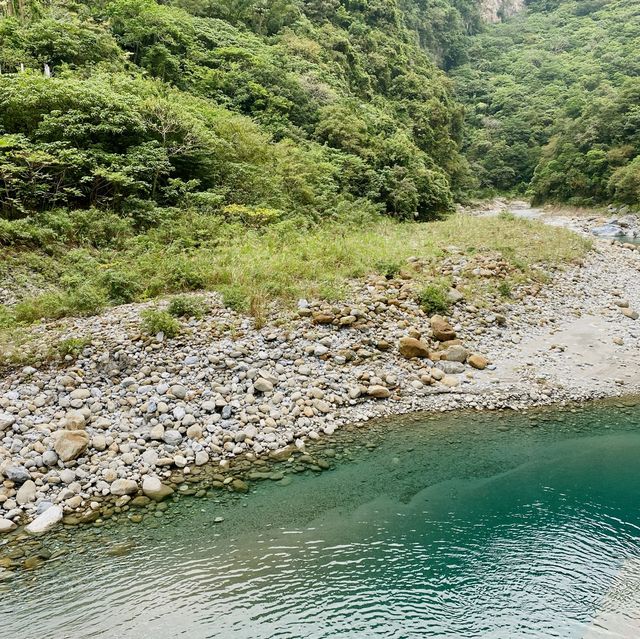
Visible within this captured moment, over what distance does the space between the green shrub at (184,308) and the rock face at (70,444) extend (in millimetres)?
3260

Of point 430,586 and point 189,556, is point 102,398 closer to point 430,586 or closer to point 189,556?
point 189,556

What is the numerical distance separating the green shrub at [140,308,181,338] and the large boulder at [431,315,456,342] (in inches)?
215

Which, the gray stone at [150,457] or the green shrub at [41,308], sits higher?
the green shrub at [41,308]

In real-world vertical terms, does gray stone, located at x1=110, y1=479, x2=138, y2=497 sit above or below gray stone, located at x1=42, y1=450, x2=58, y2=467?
below

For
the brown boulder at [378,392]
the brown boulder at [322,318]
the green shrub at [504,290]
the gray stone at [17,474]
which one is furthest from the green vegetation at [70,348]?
the green shrub at [504,290]

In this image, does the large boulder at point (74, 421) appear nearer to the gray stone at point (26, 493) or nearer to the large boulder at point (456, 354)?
the gray stone at point (26, 493)

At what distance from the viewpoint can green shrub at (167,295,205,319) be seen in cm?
902

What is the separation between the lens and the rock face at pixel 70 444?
6066 millimetres

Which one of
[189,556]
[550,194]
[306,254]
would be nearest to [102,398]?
[189,556]

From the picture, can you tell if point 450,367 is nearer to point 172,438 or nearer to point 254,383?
point 254,383

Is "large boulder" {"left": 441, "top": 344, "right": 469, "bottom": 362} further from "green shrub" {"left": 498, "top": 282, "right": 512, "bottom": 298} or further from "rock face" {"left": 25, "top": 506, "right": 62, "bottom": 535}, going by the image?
"rock face" {"left": 25, "top": 506, "right": 62, "bottom": 535}

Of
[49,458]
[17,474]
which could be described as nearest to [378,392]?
[49,458]

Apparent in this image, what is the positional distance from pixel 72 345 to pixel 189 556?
14.7 feet

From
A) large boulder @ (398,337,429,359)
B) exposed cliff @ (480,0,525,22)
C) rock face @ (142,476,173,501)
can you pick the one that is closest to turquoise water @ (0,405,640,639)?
rock face @ (142,476,173,501)
